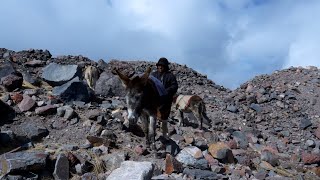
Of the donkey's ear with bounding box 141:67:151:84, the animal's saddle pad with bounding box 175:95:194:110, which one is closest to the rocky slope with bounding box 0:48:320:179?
the animal's saddle pad with bounding box 175:95:194:110

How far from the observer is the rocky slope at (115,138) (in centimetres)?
699

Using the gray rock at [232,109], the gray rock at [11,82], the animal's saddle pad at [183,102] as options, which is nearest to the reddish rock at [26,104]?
the gray rock at [11,82]

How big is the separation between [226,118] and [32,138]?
23.6ft

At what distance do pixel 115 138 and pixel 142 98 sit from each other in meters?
1.77

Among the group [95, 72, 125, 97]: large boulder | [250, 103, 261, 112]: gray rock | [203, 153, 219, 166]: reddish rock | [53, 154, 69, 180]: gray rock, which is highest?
[250, 103, 261, 112]: gray rock

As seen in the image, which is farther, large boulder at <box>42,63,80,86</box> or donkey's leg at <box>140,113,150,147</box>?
large boulder at <box>42,63,80,86</box>

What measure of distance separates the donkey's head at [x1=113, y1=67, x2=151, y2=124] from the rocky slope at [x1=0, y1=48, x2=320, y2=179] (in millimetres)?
810

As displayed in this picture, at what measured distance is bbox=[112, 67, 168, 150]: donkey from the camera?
6.82 meters

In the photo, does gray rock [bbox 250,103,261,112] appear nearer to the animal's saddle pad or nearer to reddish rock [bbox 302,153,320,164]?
the animal's saddle pad

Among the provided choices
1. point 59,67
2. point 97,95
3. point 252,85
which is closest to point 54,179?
point 97,95

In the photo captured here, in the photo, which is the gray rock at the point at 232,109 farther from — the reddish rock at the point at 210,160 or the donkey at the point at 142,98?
the donkey at the point at 142,98

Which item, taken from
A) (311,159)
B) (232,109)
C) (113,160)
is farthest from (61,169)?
(232,109)

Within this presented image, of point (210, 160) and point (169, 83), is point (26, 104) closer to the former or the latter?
point (169, 83)

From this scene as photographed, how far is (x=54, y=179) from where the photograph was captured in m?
6.82
